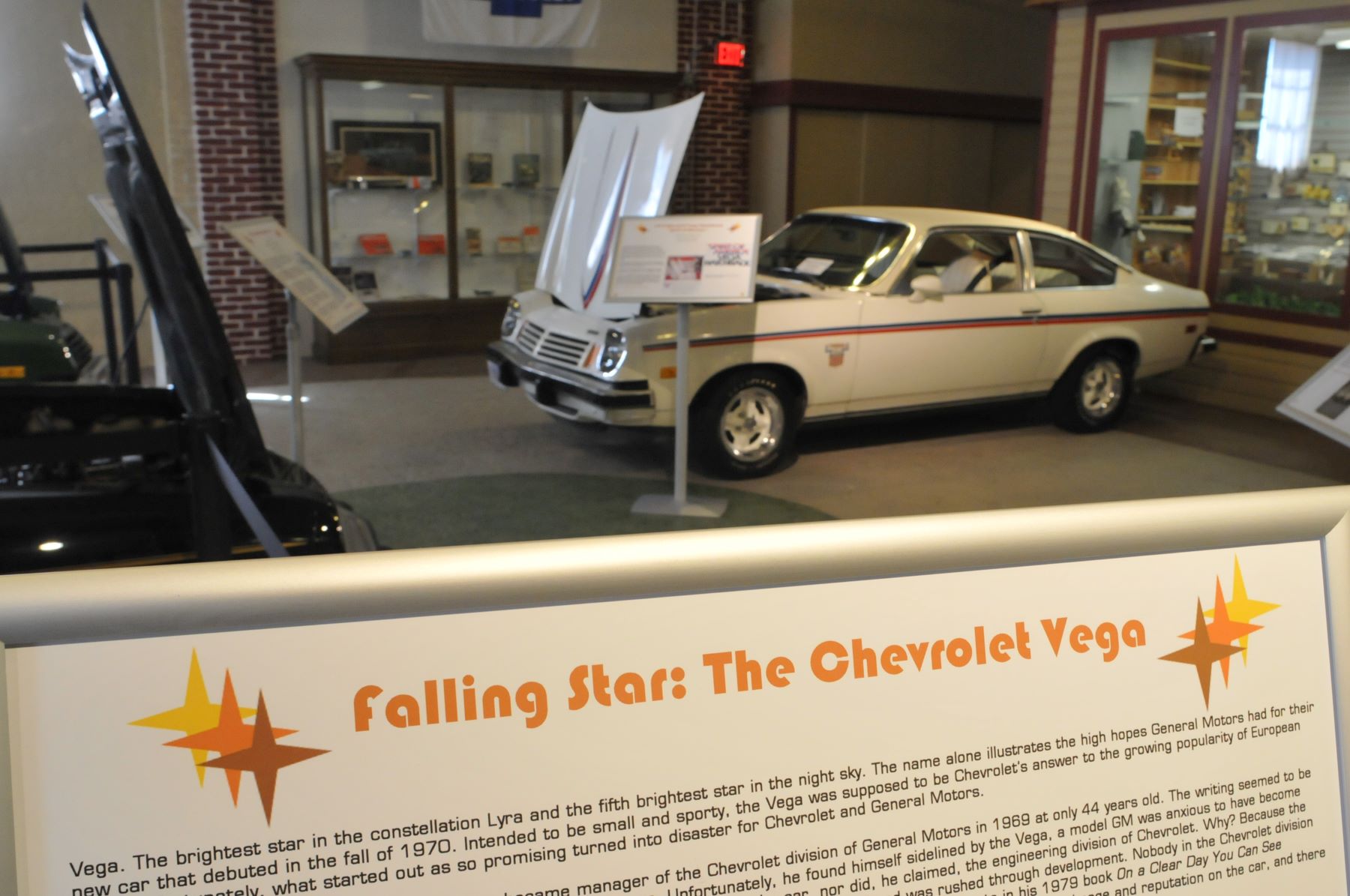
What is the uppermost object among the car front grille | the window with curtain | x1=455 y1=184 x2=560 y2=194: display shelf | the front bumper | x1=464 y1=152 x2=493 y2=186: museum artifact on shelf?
the window with curtain

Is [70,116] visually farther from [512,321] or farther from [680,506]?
[680,506]

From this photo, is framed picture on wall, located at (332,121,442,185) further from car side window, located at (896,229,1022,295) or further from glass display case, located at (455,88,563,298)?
car side window, located at (896,229,1022,295)

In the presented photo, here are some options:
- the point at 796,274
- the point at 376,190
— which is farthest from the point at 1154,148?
the point at 376,190

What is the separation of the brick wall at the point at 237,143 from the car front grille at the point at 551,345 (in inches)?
174

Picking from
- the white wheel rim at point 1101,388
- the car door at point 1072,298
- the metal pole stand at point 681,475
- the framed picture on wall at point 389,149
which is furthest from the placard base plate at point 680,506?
the framed picture on wall at point 389,149

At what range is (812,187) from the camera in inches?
518

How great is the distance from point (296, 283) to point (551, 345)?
162 centimetres

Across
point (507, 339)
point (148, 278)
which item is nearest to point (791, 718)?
point (148, 278)

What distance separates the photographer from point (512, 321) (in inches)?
294

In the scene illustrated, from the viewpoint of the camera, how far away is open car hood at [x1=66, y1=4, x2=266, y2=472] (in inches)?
88.1

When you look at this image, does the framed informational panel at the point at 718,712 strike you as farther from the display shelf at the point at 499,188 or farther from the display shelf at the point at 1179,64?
the display shelf at the point at 499,188

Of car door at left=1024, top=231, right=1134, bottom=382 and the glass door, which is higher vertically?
the glass door

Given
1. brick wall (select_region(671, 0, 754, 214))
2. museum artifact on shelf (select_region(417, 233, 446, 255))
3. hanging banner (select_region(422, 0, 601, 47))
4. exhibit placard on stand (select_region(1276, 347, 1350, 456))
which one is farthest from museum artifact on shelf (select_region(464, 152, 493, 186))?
exhibit placard on stand (select_region(1276, 347, 1350, 456))

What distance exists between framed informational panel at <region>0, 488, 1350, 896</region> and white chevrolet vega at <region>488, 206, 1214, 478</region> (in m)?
5.09
